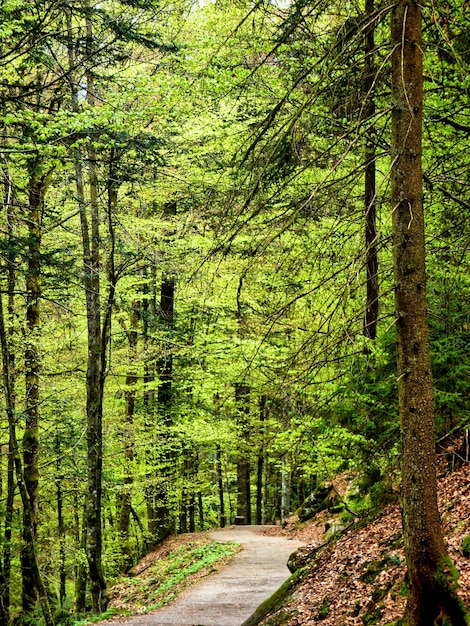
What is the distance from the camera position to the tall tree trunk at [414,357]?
391 centimetres

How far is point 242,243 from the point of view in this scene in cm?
1636

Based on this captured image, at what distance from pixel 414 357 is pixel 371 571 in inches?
134

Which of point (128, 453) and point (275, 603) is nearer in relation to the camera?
point (275, 603)

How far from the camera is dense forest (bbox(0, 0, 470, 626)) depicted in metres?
4.10

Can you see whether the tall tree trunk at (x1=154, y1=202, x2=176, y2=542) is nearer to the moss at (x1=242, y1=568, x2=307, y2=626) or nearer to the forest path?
the forest path

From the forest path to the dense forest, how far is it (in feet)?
7.64

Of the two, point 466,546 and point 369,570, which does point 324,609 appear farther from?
point 466,546

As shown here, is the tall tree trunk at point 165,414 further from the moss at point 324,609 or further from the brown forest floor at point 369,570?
the moss at point 324,609

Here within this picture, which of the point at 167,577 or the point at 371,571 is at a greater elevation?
the point at 371,571

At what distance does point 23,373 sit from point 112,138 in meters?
6.99

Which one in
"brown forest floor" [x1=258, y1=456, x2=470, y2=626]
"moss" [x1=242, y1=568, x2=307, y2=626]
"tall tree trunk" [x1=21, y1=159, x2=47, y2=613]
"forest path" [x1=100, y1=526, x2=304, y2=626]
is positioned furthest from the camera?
"tall tree trunk" [x1=21, y1=159, x2=47, y2=613]

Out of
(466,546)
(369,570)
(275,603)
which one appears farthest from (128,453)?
(466,546)

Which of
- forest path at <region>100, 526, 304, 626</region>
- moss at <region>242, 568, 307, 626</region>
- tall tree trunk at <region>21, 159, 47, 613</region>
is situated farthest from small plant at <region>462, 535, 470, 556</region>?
tall tree trunk at <region>21, 159, 47, 613</region>

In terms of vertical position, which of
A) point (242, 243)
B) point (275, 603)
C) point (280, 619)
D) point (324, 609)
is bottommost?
point (275, 603)
